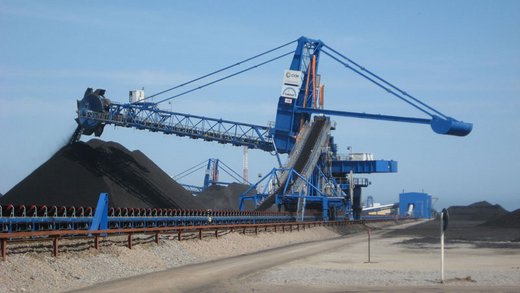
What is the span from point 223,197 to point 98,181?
5899 centimetres

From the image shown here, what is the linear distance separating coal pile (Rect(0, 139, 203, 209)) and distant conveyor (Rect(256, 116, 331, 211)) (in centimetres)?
1075

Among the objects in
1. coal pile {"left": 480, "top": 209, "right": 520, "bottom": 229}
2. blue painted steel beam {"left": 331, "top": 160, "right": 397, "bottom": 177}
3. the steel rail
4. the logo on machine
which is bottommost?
the steel rail

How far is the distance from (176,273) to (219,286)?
4.77 metres

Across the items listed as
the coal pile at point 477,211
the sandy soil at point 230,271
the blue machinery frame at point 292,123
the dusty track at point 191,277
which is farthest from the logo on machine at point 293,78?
the coal pile at point 477,211

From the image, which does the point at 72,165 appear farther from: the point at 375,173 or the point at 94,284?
the point at 375,173

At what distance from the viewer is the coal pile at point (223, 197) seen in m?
111

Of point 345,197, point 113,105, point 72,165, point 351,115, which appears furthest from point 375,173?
point 72,165

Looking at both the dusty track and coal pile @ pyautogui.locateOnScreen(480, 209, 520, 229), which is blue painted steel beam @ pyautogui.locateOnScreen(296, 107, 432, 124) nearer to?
coal pile @ pyautogui.locateOnScreen(480, 209, 520, 229)

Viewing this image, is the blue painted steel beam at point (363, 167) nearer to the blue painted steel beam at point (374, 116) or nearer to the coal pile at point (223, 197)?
the blue painted steel beam at point (374, 116)

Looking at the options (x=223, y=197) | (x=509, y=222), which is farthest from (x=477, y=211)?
(x=509, y=222)

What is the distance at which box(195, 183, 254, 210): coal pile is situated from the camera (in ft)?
363

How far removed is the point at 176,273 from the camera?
81.4 ft

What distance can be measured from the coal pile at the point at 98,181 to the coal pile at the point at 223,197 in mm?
35409

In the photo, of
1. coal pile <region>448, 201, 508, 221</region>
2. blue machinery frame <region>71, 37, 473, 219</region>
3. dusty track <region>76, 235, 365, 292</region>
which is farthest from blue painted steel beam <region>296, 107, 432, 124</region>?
coal pile <region>448, 201, 508, 221</region>
